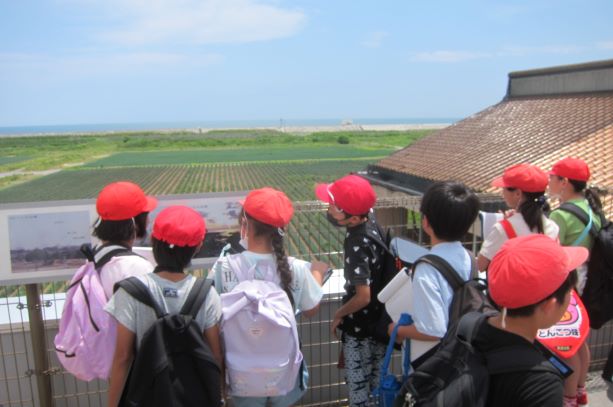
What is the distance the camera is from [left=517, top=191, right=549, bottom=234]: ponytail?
2.83 meters

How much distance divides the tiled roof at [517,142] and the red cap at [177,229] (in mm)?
10471

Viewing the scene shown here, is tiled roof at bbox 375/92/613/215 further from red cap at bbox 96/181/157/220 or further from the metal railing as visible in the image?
red cap at bbox 96/181/157/220

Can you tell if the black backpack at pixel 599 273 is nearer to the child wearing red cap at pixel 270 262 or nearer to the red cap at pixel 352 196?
the red cap at pixel 352 196

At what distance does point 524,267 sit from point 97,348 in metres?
1.84

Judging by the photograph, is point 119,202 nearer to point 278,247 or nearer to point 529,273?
point 278,247

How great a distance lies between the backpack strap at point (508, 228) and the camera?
279cm

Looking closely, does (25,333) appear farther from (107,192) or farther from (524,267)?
(524,267)

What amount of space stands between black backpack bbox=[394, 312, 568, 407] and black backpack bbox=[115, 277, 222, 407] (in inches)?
35.1

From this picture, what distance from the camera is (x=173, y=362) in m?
2.03

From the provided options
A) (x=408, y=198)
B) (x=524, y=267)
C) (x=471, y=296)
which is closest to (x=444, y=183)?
(x=471, y=296)

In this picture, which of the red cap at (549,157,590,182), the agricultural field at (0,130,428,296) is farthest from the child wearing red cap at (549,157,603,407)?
the agricultural field at (0,130,428,296)

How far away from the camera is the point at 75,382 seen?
10.4 ft

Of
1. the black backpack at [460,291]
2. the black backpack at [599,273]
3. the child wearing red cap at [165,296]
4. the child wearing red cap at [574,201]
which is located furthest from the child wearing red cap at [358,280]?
the black backpack at [599,273]

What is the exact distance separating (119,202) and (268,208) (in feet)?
2.38
